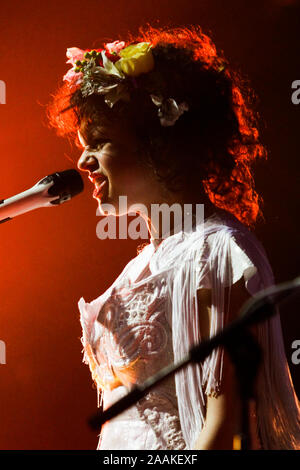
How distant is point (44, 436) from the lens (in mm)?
2326

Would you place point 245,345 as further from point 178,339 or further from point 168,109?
point 168,109

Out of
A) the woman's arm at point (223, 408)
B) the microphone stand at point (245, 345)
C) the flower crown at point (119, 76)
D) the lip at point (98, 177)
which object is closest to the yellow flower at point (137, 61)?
the flower crown at point (119, 76)

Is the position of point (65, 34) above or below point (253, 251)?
above

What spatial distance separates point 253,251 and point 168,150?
35cm

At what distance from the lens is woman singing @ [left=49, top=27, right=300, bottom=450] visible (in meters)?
1.25

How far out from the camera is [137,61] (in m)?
1.56

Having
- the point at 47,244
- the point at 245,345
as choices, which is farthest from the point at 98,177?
the point at 47,244

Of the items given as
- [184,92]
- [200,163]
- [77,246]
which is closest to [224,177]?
[200,163]

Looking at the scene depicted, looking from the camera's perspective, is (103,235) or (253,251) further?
(103,235)

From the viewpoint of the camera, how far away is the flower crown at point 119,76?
4.99ft

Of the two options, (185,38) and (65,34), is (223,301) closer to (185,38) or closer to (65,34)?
(185,38)

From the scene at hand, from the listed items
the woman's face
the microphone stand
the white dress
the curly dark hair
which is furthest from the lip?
the microphone stand

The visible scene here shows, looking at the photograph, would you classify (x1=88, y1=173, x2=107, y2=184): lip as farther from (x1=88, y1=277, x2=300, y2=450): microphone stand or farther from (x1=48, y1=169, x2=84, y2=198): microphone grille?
(x1=88, y1=277, x2=300, y2=450): microphone stand

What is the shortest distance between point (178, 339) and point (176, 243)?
237 millimetres
